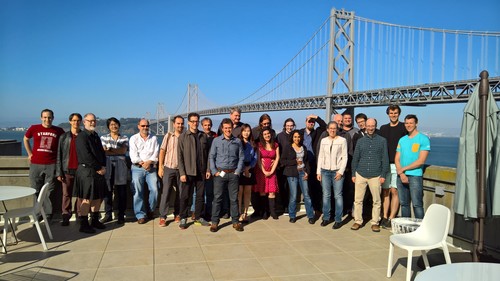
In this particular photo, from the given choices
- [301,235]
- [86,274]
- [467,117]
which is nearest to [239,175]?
[301,235]

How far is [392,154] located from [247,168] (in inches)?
74.3

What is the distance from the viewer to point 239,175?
478 cm

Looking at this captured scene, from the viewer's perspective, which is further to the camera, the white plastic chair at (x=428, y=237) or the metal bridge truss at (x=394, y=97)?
the metal bridge truss at (x=394, y=97)

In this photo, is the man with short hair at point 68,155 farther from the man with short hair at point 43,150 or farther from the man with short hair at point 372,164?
the man with short hair at point 372,164

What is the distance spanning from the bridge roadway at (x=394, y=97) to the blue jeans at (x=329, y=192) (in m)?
26.9

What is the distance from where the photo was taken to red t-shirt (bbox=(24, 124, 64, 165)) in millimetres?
4488

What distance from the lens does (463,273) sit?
207cm

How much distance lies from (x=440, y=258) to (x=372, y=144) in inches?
62.2

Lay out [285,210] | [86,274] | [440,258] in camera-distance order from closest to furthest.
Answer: [86,274] < [440,258] < [285,210]

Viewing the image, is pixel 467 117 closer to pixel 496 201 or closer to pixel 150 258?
pixel 496 201

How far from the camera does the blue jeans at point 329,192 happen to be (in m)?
4.90

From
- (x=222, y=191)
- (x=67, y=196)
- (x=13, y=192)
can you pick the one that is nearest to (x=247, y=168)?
(x=222, y=191)

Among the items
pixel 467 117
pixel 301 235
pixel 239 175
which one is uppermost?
pixel 467 117

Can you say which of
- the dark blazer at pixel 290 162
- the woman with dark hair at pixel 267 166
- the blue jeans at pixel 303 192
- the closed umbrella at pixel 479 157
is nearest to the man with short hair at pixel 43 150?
the woman with dark hair at pixel 267 166
